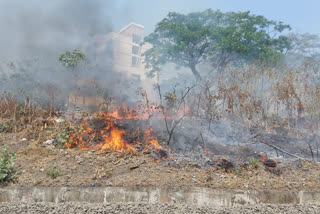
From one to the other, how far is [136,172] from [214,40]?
38.7ft

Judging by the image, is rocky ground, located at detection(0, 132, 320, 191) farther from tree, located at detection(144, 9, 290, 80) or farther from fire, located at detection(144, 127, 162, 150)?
tree, located at detection(144, 9, 290, 80)

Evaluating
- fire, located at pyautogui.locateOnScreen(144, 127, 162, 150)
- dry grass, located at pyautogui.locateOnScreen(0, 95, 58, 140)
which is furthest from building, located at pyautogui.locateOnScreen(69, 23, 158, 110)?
dry grass, located at pyautogui.locateOnScreen(0, 95, 58, 140)

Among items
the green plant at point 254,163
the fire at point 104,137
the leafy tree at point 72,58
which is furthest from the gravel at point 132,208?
the leafy tree at point 72,58

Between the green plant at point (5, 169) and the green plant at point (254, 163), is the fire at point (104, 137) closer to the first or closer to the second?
the green plant at point (5, 169)

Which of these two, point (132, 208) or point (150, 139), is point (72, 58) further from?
point (132, 208)

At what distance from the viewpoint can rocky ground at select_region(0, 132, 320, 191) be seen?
4934 millimetres

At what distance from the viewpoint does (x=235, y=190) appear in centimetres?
467

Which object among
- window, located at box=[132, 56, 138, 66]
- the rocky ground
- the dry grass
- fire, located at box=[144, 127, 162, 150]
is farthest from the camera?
window, located at box=[132, 56, 138, 66]

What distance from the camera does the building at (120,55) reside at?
11960mm

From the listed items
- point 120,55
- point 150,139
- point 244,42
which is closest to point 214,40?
point 244,42

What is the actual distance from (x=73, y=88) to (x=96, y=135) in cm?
611

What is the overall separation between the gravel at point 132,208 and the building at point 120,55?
5998 millimetres

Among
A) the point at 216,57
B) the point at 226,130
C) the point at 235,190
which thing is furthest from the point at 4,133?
the point at 216,57

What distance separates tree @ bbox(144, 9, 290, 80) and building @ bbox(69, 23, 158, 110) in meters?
2.29
